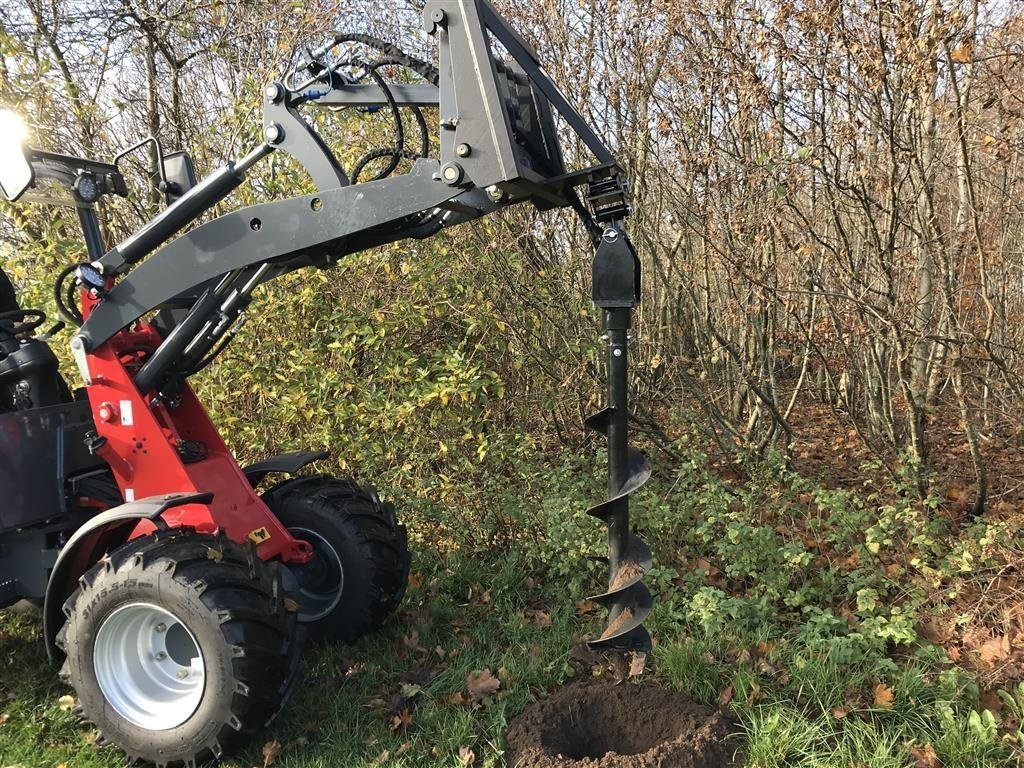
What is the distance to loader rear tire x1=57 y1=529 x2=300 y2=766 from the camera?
2787 mm

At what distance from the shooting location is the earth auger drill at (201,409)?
2.63 meters

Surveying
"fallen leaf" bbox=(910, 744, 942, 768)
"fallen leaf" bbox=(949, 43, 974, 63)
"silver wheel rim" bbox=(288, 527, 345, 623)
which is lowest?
"fallen leaf" bbox=(910, 744, 942, 768)

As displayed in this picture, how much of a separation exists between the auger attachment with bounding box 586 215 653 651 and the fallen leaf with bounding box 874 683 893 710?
0.94 m

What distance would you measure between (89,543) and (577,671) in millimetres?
2213

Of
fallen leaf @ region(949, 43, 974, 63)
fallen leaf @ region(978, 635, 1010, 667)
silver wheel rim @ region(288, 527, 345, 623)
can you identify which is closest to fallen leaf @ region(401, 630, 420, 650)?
silver wheel rim @ region(288, 527, 345, 623)

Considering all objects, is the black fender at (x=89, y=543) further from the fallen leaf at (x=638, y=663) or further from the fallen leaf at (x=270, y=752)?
the fallen leaf at (x=638, y=663)

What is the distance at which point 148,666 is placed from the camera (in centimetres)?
311

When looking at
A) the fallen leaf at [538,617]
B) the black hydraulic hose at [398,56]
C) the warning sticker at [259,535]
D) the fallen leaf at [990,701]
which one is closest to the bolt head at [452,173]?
the black hydraulic hose at [398,56]

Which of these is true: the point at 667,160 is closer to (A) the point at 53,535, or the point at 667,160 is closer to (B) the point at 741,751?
(B) the point at 741,751

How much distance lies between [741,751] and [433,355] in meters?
3.17

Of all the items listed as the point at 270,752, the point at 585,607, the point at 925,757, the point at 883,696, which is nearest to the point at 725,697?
the point at 883,696

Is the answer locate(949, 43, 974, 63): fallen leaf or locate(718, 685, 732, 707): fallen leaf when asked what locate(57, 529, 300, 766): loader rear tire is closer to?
locate(718, 685, 732, 707): fallen leaf

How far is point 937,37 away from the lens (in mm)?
3662

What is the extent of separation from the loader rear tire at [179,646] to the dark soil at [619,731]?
98 cm
